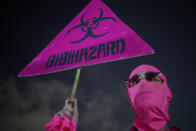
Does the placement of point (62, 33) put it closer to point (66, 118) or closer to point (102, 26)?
point (102, 26)

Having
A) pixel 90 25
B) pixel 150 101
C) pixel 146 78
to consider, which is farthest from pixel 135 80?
pixel 90 25

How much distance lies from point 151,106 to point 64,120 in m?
1.21

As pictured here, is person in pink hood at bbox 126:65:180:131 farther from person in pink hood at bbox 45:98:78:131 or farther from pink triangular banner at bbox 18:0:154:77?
person in pink hood at bbox 45:98:78:131

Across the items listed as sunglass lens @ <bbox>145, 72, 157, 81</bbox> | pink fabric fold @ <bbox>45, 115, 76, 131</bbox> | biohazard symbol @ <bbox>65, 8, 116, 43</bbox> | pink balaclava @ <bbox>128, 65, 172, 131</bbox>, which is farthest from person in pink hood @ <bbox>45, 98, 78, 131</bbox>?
sunglass lens @ <bbox>145, 72, 157, 81</bbox>

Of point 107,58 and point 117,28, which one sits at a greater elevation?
point 117,28

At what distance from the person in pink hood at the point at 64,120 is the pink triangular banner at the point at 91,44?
0.59 meters

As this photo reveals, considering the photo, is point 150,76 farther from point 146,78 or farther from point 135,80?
point 135,80

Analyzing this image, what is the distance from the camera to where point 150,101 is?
180 centimetres

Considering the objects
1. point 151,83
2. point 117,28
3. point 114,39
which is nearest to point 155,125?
point 151,83

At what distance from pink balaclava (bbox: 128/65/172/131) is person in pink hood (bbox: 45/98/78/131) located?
3.02 feet

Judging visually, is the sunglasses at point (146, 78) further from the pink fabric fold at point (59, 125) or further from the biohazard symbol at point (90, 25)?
the pink fabric fold at point (59, 125)

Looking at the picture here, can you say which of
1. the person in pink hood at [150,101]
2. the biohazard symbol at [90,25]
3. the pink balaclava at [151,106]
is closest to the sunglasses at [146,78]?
the person in pink hood at [150,101]

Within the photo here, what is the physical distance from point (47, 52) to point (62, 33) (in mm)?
535

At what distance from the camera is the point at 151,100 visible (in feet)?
5.97
